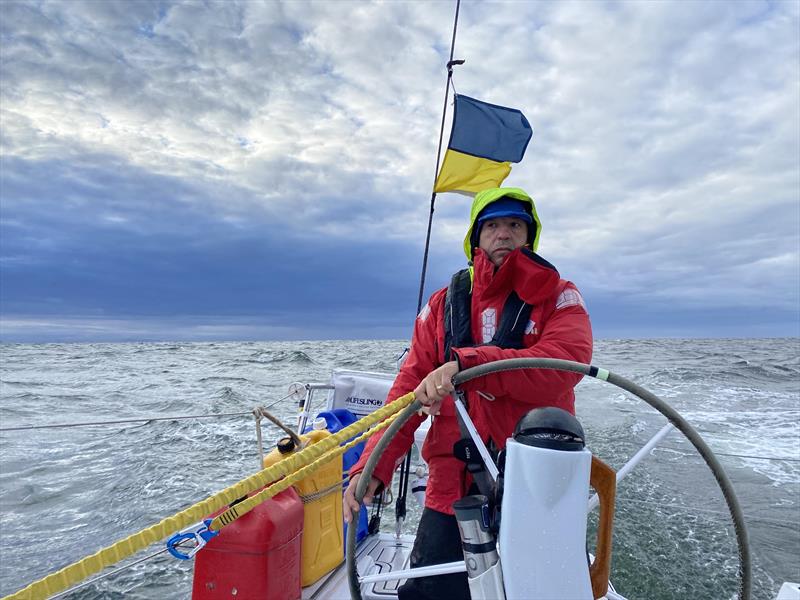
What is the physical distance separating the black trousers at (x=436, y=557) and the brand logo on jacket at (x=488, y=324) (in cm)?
66

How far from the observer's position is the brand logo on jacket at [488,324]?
5.67 feet

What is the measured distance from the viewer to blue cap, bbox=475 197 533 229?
1.89 m

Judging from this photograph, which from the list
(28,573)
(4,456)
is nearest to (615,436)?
(28,573)

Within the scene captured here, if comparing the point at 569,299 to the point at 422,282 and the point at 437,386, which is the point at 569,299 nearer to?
the point at 437,386

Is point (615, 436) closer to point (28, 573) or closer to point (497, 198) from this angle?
point (497, 198)

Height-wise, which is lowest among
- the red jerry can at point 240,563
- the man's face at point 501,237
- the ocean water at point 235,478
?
the ocean water at point 235,478

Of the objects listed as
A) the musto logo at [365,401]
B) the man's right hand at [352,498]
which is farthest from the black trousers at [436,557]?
the musto logo at [365,401]

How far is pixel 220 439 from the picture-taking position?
7.02 m

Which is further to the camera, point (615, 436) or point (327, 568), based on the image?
point (615, 436)

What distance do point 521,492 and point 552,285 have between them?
2.55 feet

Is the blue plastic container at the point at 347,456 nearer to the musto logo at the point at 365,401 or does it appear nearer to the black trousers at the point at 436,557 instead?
the musto logo at the point at 365,401

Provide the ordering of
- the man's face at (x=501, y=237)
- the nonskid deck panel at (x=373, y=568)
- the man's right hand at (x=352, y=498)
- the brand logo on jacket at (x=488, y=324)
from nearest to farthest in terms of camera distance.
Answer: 1. the man's right hand at (x=352, y=498)
2. the brand logo on jacket at (x=488, y=324)
3. the man's face at (x=501, y=237)
4. the nonskid deck panel at (x=373, y=568)

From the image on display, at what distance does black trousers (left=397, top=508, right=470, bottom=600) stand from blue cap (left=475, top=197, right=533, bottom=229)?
3.71 ft

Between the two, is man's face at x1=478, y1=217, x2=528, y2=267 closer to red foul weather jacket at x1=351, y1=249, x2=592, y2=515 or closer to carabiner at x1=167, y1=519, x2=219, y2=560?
red foul weather jacket at x1=351, y1=249, x2=592, y2=515
